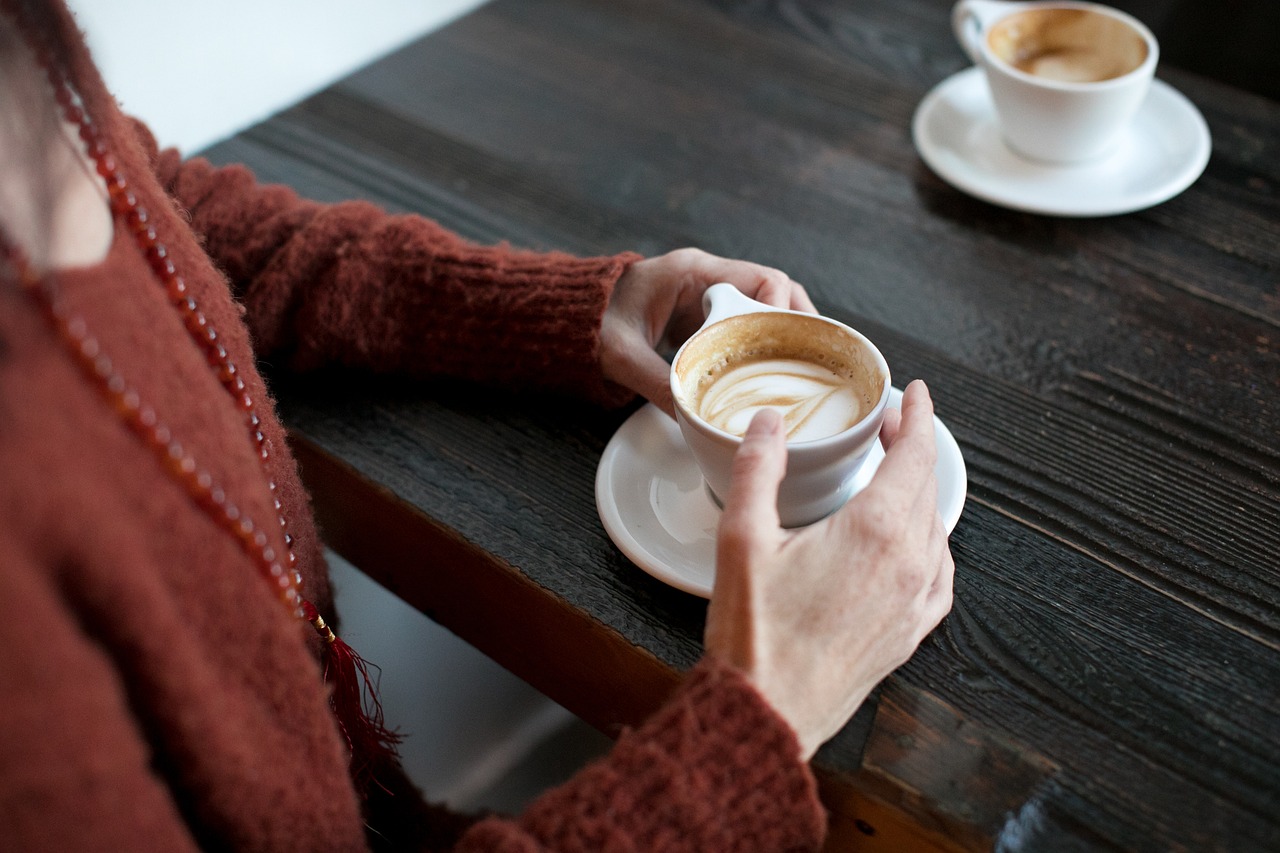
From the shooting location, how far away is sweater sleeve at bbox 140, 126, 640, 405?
2.64ft

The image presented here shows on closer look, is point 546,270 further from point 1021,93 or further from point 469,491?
point 1021,93

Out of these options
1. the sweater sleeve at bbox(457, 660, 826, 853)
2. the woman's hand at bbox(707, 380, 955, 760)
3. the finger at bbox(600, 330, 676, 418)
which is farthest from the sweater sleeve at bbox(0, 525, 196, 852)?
the finger at bbox(600, 330, 676, 418)

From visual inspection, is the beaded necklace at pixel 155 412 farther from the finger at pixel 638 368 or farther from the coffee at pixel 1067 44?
the coffee at pixel 1067 44

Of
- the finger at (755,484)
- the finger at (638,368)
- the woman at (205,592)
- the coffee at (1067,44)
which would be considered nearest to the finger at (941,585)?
the woman at (205,592)

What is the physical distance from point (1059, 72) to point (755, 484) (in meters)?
0.73

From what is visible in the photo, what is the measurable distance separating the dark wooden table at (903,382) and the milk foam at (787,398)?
0.13 metres

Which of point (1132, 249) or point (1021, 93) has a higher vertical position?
point (1021, 93)

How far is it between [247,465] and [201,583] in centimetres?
8

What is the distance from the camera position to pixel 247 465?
1.78ft

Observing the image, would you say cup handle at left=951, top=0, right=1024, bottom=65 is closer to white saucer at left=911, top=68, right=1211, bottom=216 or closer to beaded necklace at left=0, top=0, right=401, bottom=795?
white saucer at left=911, top=68, right=1211, bottom=216

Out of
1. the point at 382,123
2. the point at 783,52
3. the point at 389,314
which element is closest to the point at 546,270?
the point at 389,314

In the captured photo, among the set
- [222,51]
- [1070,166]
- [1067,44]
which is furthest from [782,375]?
[222,51]

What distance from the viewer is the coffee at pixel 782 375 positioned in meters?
0.67

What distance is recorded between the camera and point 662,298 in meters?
0.81
